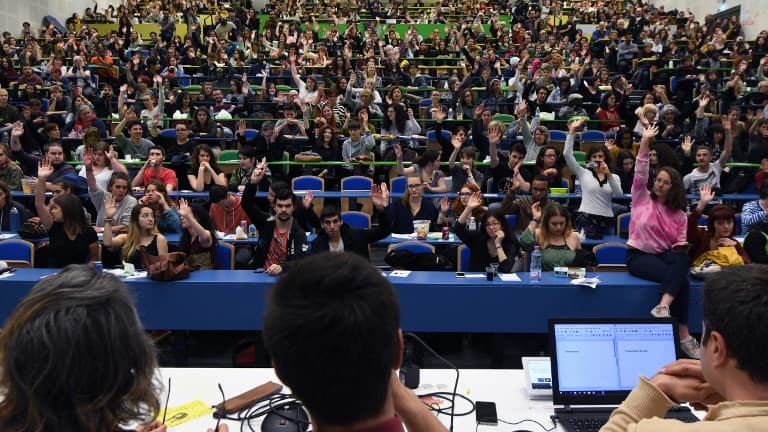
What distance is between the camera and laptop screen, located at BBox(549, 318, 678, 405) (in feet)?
7.94

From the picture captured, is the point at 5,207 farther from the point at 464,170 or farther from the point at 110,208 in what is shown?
the point at 464,170

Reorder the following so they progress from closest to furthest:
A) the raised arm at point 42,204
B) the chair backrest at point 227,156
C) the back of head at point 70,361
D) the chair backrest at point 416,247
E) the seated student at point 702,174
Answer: the back of head at point 70,361 < the chair backrest at point 416,247 < the raised arm at point 42,204 < the seated student at point 702,174 < the chair backrest at point 227,156

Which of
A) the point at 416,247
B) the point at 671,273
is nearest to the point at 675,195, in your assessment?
the point at 671,273

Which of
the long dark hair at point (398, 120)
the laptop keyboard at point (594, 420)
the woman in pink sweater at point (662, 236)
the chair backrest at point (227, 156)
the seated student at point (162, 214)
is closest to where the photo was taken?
the laptop keyboard at point (594, 420)

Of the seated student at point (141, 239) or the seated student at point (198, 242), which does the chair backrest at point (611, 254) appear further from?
the seated student at point (141, 239)

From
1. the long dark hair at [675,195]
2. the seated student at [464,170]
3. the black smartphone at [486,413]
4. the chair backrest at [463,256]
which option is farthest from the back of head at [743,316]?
the seated student at [464,170]

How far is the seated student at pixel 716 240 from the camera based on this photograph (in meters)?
4.97

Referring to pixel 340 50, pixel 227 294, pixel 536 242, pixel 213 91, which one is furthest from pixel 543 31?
pixel 227 294

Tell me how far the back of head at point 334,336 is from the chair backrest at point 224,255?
4673 millimetres

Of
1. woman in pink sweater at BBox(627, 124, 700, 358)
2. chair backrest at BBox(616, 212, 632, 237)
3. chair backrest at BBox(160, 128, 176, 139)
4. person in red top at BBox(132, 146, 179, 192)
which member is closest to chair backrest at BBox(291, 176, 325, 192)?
person in red top at BBox(132, 146, 179, 192)

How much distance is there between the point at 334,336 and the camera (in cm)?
102

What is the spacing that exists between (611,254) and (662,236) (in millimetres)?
870

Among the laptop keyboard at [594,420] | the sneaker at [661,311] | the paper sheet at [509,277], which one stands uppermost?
the laptop keyboard at [594,420]

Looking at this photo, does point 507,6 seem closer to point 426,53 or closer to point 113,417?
point 426,53
